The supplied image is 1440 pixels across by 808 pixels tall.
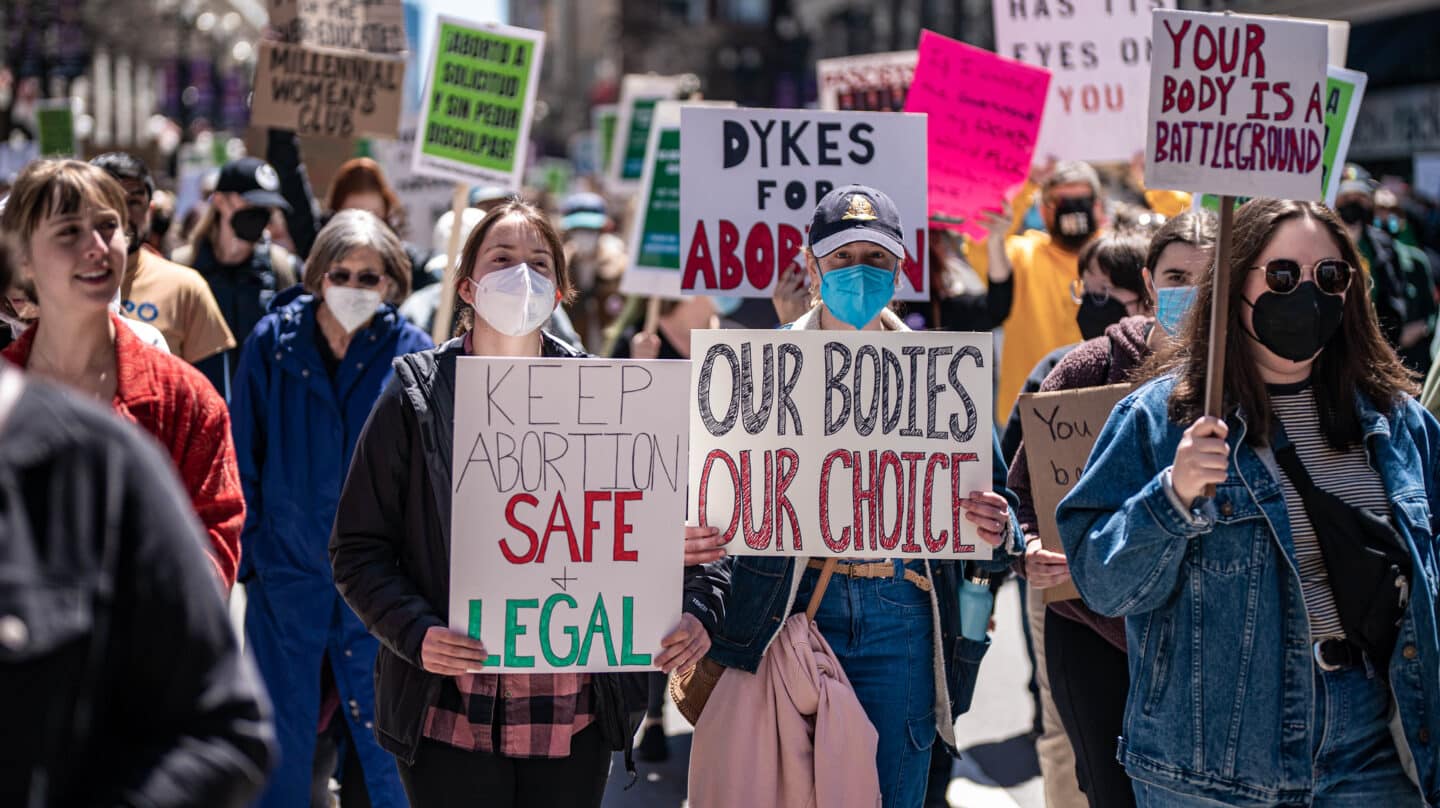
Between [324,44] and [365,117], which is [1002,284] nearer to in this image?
[365,117]

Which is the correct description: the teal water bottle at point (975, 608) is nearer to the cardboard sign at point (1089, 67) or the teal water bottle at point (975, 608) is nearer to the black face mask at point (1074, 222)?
the black face mask at point (1074, 222)

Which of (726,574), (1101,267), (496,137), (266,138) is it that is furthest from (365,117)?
(726,574)

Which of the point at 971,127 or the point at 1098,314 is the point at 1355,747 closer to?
the point at 1098,314

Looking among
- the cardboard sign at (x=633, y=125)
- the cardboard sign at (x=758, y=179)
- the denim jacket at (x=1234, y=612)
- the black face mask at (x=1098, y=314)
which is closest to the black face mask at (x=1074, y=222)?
the black face mask at (x=1098, y=314)

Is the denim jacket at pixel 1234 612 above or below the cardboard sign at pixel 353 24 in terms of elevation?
below

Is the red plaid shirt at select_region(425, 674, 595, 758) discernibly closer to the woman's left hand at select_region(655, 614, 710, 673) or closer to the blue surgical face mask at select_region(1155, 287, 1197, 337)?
the woman's left hand at select_region(655, 614, 710, 673)

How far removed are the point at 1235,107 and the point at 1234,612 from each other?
3.37ft

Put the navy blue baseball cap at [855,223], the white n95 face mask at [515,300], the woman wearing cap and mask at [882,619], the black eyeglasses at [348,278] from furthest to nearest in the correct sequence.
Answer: the black eyeglasses at [348,278], the navy blue baseball cap at [855,223], the woman wearing cap and mask at [882,619], the white n95 face mask at [515,300]

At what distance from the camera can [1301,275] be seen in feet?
10.1

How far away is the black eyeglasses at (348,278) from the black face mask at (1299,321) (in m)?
2.88

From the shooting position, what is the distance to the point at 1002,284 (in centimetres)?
663

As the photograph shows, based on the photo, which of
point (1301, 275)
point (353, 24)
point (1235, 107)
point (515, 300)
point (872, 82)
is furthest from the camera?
point (353, 24)

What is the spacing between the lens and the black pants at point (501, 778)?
129 inches

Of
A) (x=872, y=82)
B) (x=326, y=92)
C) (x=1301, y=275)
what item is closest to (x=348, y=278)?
(x=1301, y=275)
